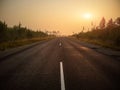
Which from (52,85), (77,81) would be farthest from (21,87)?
(77,81)

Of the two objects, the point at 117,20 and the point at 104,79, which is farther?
the point at 117,20

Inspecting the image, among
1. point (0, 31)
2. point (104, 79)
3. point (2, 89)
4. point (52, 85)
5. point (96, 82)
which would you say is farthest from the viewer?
point (0, 31)

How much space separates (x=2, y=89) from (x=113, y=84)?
3.81m

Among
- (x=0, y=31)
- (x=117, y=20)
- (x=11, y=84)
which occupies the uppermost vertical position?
(x=117, y=20)

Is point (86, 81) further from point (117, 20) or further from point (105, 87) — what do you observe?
point (117, 20)

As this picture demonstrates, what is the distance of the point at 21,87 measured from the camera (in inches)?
198

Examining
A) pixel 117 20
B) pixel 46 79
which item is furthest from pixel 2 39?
pixel 117 20

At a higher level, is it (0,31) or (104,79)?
(0,31)

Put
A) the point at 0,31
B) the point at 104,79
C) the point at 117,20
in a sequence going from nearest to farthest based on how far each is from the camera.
Result: the point at 104,79, the point at 0,31, the point at 117,20

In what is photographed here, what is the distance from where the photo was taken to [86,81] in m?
5.75

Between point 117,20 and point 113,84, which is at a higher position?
point 117,20

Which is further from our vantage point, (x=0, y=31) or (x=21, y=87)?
(x=0, y=31)

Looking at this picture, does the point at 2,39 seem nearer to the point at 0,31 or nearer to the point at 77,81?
the point at 0,31

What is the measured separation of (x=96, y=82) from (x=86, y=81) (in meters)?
0.38
